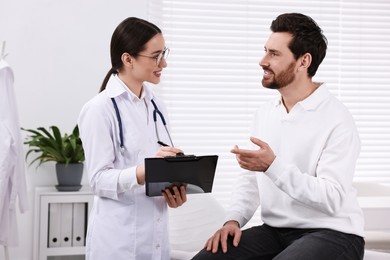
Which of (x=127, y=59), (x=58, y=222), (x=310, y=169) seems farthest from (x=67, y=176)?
(x=310, y=169)

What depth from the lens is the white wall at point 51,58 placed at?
395 centimetres

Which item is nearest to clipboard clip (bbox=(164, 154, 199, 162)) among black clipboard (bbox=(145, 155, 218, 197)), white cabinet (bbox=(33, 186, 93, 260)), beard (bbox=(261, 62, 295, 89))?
black clipboard (bbox=(145, 155, 218, 197))

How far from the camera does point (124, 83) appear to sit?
2225mm

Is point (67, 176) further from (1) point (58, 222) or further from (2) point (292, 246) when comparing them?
(2) point (292, 246)

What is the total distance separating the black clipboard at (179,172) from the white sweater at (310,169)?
21 centimetres

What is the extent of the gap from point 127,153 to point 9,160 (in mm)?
1449

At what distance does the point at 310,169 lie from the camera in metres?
2.07

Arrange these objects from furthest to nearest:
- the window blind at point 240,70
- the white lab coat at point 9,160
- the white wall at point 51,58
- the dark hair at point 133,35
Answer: the window blind at point 240,70, the white wall at point 51,58, the white lab coat at point 9,160, the dark hair at point 133,35

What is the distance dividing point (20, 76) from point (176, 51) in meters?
1.09

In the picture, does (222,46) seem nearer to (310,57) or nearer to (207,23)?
(207,23)

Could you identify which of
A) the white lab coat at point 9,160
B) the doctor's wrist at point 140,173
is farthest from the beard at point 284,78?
the white lab coat at point 9,160

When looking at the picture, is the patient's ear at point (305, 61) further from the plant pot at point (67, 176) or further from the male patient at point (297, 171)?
the plant pot at point (67, 176)

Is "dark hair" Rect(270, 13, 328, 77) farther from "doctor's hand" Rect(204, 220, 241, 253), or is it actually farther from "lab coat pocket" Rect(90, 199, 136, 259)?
"lab coat pocket" Rect(90, 199, 136, 259)

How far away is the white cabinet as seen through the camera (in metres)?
3.65
